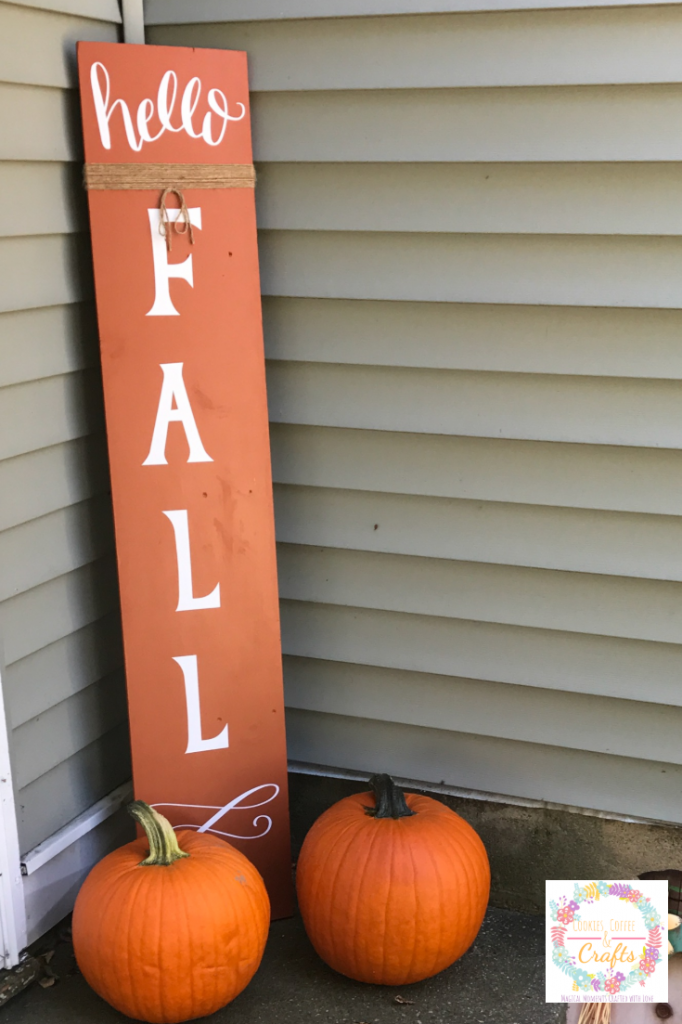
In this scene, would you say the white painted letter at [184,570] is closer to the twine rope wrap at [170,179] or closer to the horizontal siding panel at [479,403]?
the horizontal siding panel at [479,403]

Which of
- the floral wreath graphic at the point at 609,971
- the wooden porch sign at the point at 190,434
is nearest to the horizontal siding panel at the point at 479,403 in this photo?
the wooden porch sign at the point at 190,434

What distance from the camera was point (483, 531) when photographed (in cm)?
207

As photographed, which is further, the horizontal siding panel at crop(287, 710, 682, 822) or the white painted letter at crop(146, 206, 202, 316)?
the horizontal siding panel at crop(287, 710, 682, 822)

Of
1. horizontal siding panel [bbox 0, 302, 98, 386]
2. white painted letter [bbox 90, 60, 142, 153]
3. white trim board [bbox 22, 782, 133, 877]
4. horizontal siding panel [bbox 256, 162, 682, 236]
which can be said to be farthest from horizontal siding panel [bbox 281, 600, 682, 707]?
white painted letter [bbox 90, 60, 142, 153]

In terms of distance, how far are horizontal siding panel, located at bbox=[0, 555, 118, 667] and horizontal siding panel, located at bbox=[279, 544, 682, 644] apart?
1.37 feet

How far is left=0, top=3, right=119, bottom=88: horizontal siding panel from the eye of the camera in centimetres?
171

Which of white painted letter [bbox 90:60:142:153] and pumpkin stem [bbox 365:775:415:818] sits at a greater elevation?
white painted letter [bbox 90:60:142:153]

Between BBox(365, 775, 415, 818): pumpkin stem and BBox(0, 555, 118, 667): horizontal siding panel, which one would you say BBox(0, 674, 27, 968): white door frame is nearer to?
BBox(0, 555, 118, 667): horizontal siding panel

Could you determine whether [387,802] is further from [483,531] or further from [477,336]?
[477,336]

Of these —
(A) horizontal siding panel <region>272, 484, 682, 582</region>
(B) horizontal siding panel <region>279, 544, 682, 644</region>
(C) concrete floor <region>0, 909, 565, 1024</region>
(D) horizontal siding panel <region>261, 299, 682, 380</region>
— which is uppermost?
(D) horizontal siding panel <region>261, 299, 682, 380</region>

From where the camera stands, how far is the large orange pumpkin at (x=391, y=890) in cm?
186

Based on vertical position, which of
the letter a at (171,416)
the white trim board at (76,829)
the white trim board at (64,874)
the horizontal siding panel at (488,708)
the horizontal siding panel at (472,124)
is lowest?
the white trim board at (64,874)

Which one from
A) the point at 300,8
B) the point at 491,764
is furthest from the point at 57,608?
the point at 300,8

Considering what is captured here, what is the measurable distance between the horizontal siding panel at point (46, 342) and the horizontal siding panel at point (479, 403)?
42 cm
